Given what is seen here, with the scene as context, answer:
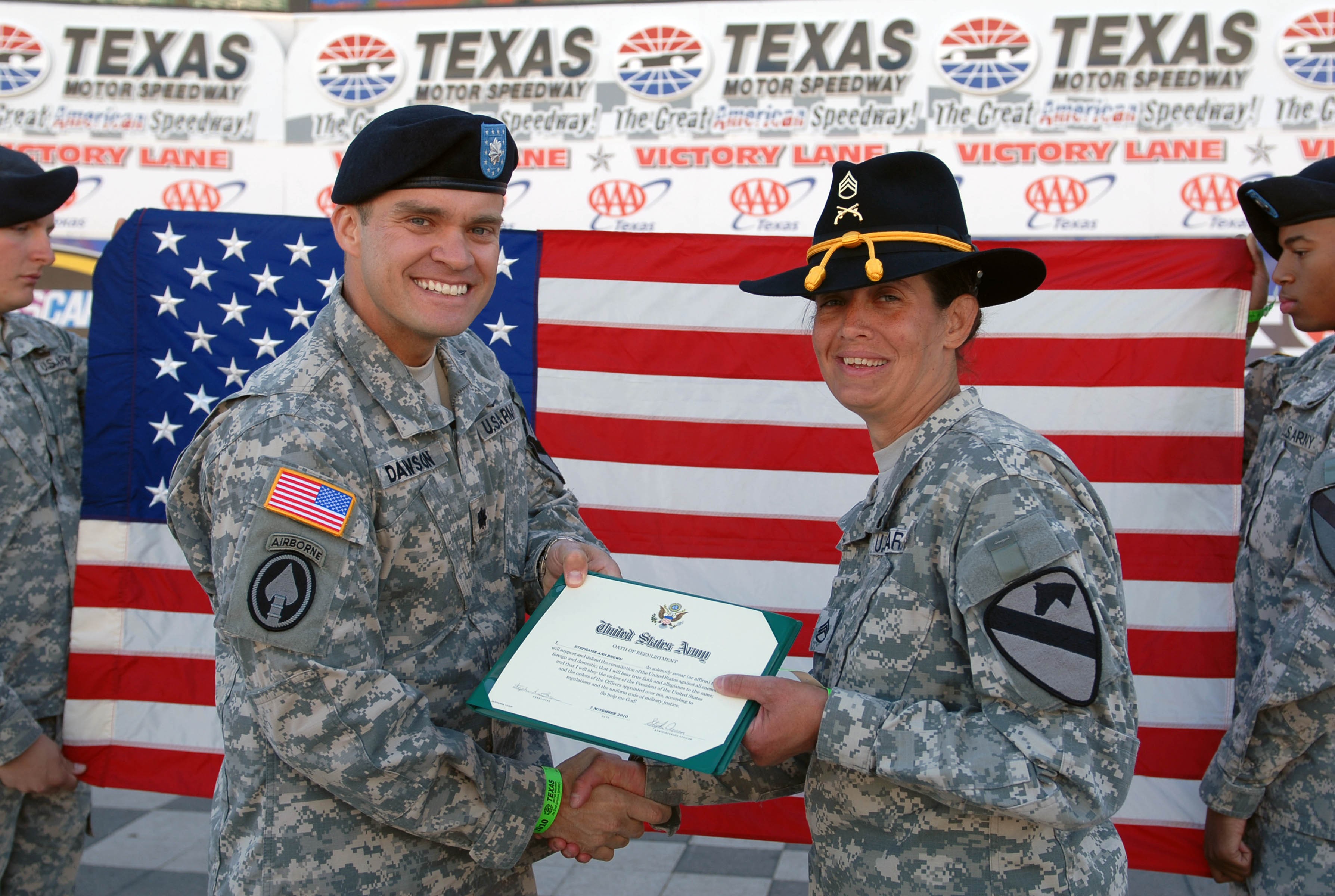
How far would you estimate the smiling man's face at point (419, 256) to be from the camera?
187cm

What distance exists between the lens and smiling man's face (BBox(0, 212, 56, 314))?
283 centimetres

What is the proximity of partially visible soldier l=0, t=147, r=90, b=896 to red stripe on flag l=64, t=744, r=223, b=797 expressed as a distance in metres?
0.18

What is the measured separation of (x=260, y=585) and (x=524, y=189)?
7.71m

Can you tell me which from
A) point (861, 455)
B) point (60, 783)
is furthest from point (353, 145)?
point (60, 783)

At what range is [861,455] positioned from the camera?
326 cm

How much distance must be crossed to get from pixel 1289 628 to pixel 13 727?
11.0 ft

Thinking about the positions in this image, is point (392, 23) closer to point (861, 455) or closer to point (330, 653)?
point (861, 455)

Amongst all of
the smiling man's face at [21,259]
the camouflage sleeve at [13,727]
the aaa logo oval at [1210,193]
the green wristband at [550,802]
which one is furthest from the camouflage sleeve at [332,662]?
the aaa logo oval at [1210,193]

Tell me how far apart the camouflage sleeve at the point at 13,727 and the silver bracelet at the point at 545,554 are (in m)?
1.63

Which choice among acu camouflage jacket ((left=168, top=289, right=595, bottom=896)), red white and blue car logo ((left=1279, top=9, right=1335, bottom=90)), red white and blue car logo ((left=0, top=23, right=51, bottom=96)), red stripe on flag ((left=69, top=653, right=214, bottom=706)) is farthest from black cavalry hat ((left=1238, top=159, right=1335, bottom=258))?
red white and blue car logo ((left=0, top=23, right=51, bottom=96))

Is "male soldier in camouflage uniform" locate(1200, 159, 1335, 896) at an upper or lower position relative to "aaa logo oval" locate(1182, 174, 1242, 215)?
lower

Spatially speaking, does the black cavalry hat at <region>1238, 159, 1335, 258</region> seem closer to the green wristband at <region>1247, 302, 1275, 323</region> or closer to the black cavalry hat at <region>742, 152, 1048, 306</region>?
the green wristband at <region>1247, 302, 1275, 323</region>

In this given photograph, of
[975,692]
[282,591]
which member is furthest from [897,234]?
[282,591]
